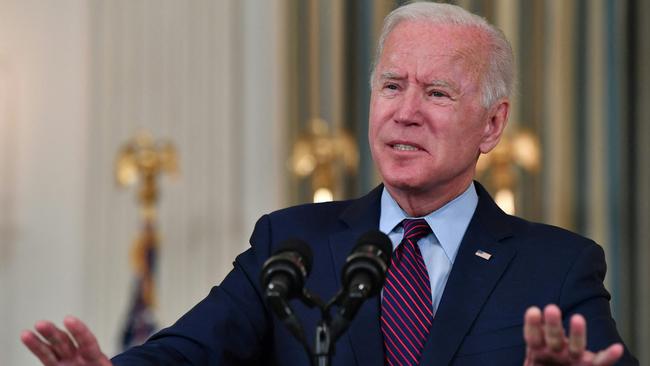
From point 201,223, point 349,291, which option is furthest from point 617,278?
point 349,291

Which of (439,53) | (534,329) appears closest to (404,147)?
(439,53)

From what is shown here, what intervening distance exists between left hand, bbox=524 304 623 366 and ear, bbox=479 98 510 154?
0.93 meters

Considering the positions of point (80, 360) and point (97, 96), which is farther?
point (97, 96)

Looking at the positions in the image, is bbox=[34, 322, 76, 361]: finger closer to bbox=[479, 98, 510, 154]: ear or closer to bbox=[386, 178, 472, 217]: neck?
bbox=[386, 178, 472, 217]: neck

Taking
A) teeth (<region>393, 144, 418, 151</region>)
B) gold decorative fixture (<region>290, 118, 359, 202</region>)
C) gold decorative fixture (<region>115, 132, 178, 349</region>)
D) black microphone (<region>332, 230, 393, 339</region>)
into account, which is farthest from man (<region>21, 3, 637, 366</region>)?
gold decorative fixture (<region>290, 118, 359, 202</region>)

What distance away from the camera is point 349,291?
2508 mm

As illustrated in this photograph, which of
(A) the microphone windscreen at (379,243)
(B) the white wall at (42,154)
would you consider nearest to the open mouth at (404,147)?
(A) the microphone windscreen at (379,243)

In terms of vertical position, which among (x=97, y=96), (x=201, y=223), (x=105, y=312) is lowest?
(x=105, y=312)

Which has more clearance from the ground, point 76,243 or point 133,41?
point 133,41

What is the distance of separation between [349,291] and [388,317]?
535 millimetres

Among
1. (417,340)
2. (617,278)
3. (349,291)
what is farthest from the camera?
(617,278)

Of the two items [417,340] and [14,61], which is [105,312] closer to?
[14,61]

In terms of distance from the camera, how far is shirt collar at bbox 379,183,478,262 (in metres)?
3.18

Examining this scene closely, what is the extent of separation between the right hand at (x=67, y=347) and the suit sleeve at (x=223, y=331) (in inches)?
10.0
